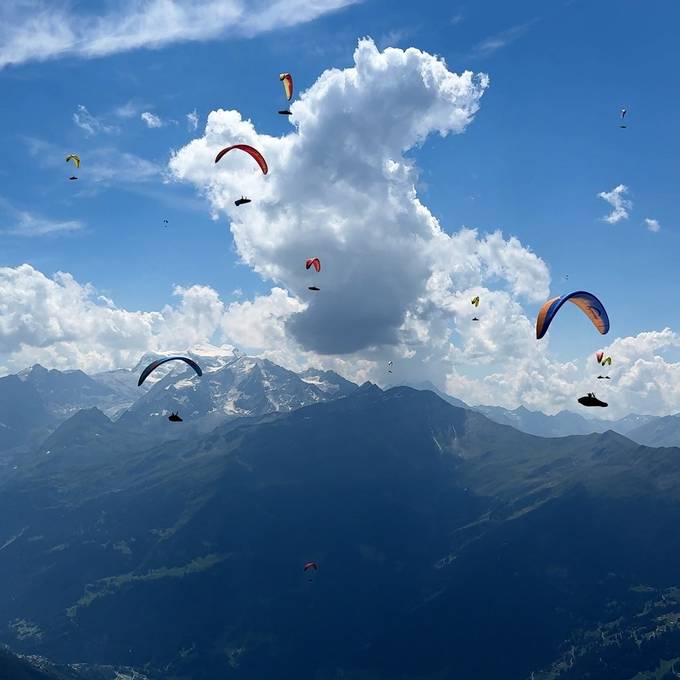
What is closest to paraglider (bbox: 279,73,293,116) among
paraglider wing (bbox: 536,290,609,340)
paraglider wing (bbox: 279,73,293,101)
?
paraglider wing (bbox: 279,73,293,101)

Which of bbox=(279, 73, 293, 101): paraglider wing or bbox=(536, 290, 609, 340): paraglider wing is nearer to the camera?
bbox=(536, 290, 609, 340): paraglider wing

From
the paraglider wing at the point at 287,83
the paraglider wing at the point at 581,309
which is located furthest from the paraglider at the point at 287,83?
the paraglider wing at the point at 581,309

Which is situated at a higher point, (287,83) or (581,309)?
(287,83)

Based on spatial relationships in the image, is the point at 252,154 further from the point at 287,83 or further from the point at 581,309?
the point at 581,309

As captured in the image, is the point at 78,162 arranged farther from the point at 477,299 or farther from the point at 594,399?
the point at 594,399

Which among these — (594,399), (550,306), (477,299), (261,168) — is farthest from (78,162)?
(594,399)

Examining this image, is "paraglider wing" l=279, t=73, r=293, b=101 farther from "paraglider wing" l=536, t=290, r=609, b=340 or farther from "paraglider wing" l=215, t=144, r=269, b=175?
"paraglider wing" l=536, t=290, r=609, b=340

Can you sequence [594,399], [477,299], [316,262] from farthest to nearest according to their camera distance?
[477,299]
[316,262]
[594,399]

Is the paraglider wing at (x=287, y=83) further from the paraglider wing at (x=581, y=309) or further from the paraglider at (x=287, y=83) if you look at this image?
the paraglider wing at (x=581, y=309)

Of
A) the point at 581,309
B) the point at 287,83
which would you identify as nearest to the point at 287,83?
the point at 287,83
